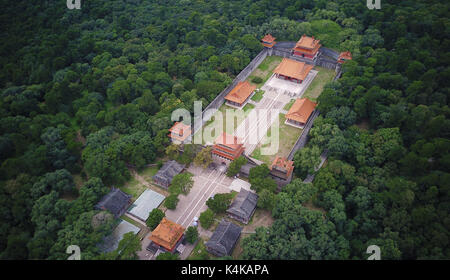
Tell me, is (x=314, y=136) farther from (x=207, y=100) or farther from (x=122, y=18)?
(x=122, y=18)

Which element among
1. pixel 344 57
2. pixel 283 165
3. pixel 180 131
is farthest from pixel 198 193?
pixel 344 57

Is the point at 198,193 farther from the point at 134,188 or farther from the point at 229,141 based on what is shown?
the point at 134,188

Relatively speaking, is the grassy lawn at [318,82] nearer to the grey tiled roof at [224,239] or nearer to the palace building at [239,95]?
the palace building at [239,95]

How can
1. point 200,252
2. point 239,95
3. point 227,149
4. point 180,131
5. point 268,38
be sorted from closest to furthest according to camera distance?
point 200,252
point 227,149
point 180,131
point 239,95
point 268,38

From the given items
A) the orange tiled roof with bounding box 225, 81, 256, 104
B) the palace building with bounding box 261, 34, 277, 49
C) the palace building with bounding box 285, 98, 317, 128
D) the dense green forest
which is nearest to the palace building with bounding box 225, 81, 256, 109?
the orange tiled roof with bounding box 225, 81, 256, 104

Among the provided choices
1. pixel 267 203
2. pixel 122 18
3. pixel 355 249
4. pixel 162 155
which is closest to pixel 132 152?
pixel 162 155

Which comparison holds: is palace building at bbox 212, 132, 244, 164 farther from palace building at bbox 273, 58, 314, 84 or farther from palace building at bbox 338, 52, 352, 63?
palace building at bbox 338, 52, 352, 63
